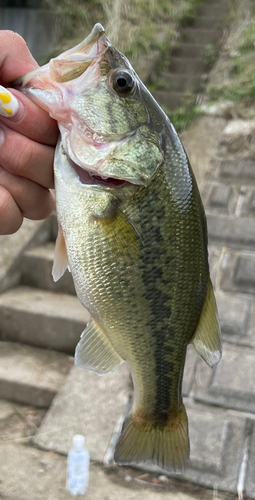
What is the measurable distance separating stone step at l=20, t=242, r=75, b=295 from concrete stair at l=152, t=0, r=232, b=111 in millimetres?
2835

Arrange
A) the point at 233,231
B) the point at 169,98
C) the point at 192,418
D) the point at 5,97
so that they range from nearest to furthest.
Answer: the point at 5,97, the point at 192,418, the point at 233,231, the point at 169,98

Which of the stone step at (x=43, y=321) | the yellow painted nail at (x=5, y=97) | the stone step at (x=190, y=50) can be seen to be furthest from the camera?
the stone step at (x=190, y=50)

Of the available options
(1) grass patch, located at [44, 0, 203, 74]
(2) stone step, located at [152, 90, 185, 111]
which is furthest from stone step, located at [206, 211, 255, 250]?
(1) grass patch, located at [44, 0, 203, 74]

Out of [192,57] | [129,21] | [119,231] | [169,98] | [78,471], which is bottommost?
[78,471]

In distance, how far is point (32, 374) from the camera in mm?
2938

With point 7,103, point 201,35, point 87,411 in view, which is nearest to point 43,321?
point 87,411

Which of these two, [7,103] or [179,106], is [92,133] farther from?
[179,106]

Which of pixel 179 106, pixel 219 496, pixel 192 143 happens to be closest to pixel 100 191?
pixel 219 496

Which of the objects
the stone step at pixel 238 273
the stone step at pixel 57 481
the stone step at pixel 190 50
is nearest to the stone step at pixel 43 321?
the stone step at pixel 57 481

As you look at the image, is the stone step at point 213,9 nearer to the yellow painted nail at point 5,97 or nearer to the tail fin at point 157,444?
the yellow painted nail at point 5,97

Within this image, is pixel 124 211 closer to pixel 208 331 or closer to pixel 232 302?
pixel 208 331

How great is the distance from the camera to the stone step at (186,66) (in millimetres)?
5746

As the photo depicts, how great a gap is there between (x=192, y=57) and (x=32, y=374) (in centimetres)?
502

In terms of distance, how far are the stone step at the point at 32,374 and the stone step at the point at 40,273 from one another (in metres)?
0.57
